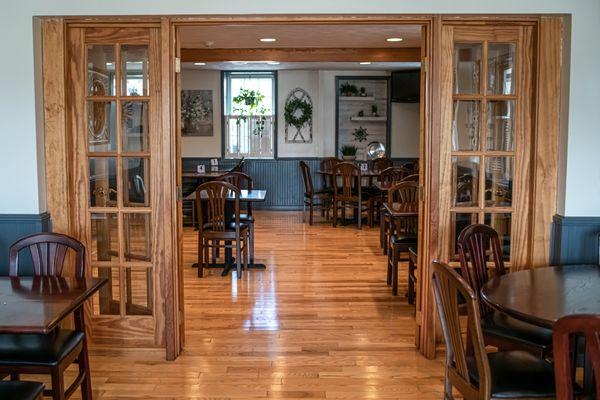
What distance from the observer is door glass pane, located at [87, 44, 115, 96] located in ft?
12.8

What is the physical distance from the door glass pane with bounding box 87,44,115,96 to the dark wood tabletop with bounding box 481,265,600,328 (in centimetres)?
237

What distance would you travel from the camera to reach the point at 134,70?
12.8 feet

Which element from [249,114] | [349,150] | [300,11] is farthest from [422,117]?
[249,114]

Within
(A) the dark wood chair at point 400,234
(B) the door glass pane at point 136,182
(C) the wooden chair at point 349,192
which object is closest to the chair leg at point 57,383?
(B) the door glass pane at point 136,182

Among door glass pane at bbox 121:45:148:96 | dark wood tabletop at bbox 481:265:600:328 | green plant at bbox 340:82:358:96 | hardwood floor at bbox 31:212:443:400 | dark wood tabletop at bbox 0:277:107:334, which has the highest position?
green plant at bbox 340:82:358:96

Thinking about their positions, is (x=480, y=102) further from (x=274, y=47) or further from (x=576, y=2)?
(x=274, y=47)

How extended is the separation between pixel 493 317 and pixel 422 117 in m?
1.28

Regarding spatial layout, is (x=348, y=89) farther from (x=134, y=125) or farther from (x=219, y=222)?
(x=134, y=125)

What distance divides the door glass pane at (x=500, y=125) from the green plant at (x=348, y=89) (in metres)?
7.09

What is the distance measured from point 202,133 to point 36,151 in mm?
7303

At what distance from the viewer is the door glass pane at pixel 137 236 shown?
13.1 feet

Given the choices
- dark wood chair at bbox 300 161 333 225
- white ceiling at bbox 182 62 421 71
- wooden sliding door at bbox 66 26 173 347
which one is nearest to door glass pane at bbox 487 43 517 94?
wooden sliding door at bbox 66 26 173 347

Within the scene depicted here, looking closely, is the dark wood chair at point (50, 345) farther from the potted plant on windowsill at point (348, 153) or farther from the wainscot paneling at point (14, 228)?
the potted plant on windowsill at point (348, 153)

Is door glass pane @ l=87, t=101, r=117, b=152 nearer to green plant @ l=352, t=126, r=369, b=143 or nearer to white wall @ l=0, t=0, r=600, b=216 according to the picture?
white wall @ l=0, t=0, r=600, b=216
